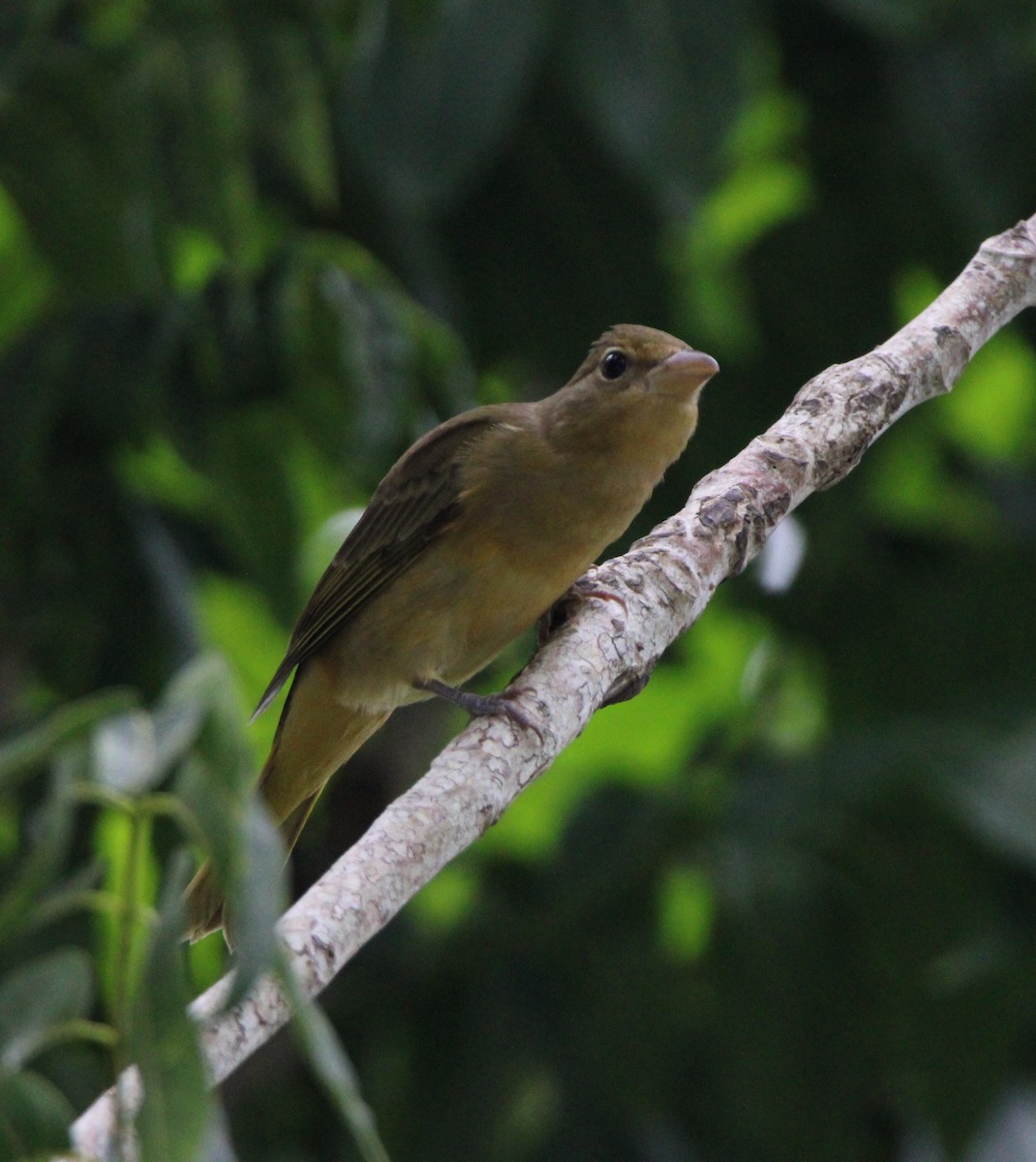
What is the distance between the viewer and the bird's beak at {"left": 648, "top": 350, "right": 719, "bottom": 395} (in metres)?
3.88

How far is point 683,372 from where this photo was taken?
3.94 m

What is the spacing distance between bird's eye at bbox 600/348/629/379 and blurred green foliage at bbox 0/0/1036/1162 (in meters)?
0.36

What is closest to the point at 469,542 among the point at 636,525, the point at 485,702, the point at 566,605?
the point at 566,605

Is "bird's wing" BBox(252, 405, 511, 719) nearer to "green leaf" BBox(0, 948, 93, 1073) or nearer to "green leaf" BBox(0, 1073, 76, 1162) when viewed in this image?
"green leaf" BBox(0, 948, 93, 1073)

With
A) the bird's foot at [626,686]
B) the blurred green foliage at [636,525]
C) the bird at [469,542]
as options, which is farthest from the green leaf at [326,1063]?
the bird at [469,542]

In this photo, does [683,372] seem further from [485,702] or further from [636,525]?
[485,702]

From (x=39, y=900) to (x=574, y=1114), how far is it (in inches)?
133

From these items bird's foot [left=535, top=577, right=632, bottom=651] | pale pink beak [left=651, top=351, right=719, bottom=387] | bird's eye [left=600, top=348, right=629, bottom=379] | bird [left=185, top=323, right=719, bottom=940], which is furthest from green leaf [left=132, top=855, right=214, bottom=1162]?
bird's eye [left=600, top=348, right=629, bottom=379]

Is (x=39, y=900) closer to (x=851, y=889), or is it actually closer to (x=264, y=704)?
(x=264, y=704)

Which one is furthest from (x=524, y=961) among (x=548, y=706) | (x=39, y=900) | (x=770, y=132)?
(x=39, y=900)

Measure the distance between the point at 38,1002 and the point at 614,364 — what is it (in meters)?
2.62

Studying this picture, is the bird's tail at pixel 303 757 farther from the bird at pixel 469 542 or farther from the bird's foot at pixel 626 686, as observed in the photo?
the bird's foot at pixel 626 686

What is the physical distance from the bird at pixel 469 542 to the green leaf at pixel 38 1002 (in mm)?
1900

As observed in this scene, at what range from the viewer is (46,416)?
13.1 ft
